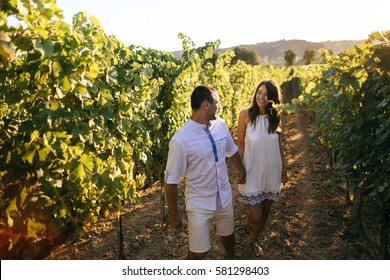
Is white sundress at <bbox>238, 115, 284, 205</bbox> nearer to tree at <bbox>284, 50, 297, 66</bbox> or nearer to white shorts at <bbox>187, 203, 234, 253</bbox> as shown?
white shorts at <bbox>187, 203, 234, 253</bbox>

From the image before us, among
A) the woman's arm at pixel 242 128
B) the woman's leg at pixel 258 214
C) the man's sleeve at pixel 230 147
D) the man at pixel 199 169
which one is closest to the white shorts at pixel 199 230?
the man at pixel 199 169

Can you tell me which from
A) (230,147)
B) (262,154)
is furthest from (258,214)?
(230,147)

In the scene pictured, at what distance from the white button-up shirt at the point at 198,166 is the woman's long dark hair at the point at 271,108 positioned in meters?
0.74

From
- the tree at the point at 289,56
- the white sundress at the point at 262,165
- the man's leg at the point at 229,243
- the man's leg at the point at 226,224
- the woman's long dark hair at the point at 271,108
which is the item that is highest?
the tree at the point at 289,56

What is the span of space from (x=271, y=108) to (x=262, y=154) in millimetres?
452

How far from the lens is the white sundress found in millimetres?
3342

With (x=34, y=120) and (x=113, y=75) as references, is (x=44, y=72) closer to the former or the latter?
(x=34, y=120)

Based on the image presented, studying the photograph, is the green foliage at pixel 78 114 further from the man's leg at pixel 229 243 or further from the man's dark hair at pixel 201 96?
the man's leg at pixel 229 243

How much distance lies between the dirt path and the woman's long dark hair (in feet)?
3.80

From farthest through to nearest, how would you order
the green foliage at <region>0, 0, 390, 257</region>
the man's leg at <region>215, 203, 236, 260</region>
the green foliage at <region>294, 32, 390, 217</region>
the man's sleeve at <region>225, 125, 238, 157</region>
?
1. the man's sleeve at <region>225, 125, 238, 157</region>
2. the man's leg at <region>215, 203, 236, 260</region>
3. the green foliage at <region>294, 32, 390, 217</region>
4. the green foliage at <region>0, 0, 390, 257</region>

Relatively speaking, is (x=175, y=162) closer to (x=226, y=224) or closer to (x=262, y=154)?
(x=226, y=224)

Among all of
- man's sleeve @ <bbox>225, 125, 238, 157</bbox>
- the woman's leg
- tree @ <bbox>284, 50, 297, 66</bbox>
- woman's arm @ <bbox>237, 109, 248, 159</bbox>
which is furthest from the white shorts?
tree @ <bbox>284, 50, 297, 66</bbox>

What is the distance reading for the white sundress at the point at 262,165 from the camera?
334 centimetres

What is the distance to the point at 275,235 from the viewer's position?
427 cm
